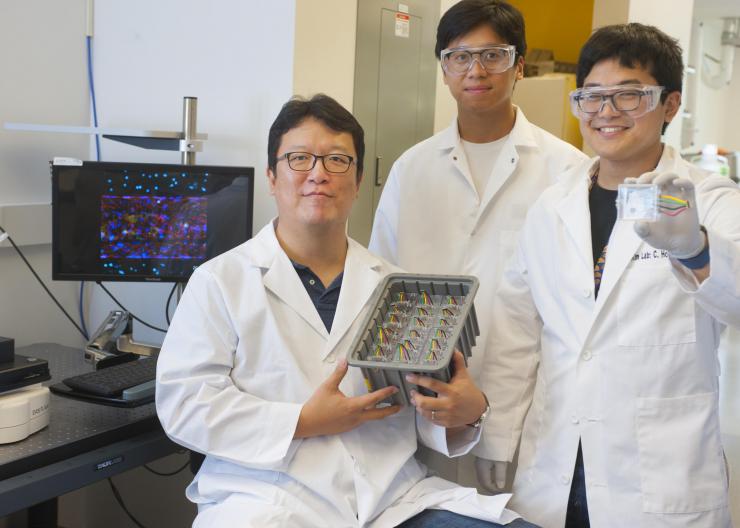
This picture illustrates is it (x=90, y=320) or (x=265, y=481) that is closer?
(x=265, y=481)

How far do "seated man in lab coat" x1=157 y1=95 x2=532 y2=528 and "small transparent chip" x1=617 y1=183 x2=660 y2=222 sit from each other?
449mm

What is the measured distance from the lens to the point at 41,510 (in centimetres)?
199

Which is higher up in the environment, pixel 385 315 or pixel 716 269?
pixel 716 269

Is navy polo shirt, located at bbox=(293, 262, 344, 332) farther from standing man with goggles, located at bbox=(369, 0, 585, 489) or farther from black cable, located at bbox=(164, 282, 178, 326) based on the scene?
black cable, located at bbox=(164, 282, 178, 326)

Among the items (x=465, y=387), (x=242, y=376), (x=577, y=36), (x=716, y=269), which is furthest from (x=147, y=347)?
(x=577, y=36)

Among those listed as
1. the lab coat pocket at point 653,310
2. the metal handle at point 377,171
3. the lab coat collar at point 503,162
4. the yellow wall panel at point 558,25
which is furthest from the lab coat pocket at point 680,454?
the yellow wall panel at point 558,25

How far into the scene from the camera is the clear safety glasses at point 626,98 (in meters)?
1.57

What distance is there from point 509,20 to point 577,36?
2.84m

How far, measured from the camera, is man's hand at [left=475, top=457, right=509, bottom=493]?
5.94ft

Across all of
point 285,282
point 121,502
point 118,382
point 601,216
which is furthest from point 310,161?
point 121,502

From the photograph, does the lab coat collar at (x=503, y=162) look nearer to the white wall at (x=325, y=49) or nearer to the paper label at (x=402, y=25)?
the white wall at (x=325, y=49)

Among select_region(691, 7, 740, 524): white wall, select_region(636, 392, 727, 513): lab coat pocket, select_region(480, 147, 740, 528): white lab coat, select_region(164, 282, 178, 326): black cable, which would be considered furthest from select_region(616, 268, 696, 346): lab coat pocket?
select_region(691, 7, 740, 524): white wall

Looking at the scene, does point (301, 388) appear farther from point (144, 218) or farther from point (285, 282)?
point (144, 218)

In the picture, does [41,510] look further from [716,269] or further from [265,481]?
[716,269]
